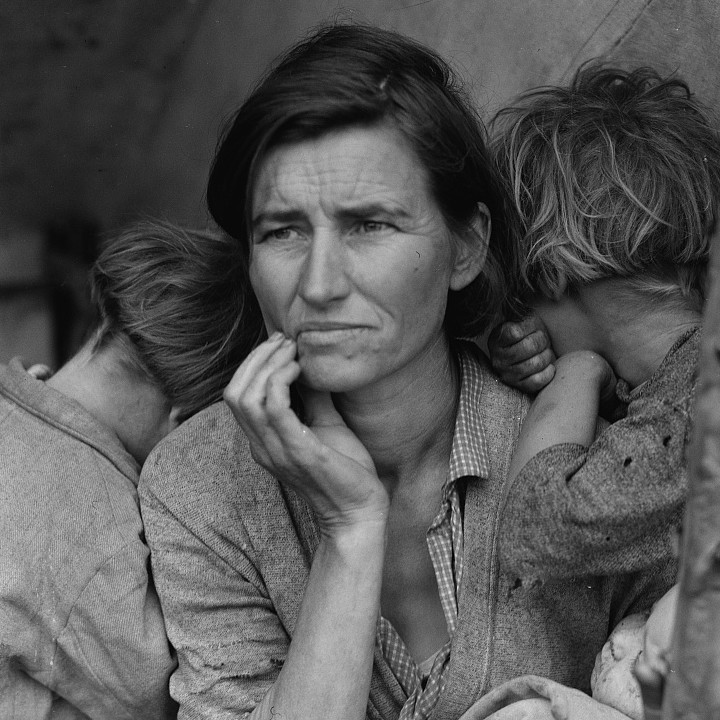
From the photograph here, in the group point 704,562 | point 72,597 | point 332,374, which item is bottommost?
point 72,597

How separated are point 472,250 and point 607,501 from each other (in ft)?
2.26

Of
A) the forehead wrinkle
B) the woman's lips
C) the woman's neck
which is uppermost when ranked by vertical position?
the forehead wrinkle

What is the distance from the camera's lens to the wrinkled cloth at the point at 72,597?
2344 mm

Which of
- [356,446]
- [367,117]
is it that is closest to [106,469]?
[356,446]

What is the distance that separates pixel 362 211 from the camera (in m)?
2.10

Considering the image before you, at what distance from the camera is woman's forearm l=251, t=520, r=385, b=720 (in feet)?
6.70

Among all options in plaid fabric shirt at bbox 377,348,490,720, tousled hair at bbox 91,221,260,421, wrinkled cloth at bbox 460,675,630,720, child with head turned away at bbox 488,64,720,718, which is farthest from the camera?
tousled hair at bbox 91,221,260,421

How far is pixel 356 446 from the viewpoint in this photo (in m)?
2.21

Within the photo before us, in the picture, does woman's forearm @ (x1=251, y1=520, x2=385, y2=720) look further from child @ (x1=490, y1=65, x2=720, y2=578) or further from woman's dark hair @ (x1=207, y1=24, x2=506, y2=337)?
woman's dark hair @ (x1=207, y1=24, x2=506, y2=337)

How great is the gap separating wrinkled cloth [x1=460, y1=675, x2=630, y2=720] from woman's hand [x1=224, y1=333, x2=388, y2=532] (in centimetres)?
40

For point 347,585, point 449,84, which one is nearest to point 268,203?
point 449,84

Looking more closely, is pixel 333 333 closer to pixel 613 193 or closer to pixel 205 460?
pixel 205 460

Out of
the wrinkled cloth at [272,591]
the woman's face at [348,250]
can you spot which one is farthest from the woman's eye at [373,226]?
the wrinkled cloth at [272,591]

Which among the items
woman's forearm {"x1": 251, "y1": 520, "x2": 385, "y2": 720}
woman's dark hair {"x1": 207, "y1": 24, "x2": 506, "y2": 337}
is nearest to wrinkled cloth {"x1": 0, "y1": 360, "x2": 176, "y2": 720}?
woman's forearm {"x1": 251, "y1": 520, "x2": 385, "y2": 720}
